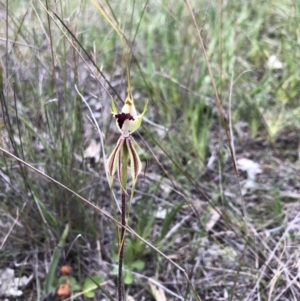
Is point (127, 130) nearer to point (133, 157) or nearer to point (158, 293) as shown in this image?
point (133, 157)

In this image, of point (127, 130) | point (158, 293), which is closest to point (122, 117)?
point (127, 130)

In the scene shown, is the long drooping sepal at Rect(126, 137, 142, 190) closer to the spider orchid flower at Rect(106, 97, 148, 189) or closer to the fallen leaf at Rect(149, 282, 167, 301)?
the spider orchid flower at Rect(106, 97, 148, 189)

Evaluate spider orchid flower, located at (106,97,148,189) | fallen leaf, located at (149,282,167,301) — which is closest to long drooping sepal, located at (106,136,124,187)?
spider orchid flower, located at (106,97,148,189)

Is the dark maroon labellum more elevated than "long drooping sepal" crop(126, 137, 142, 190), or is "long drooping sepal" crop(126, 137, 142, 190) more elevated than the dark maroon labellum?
the dark maroon labellum

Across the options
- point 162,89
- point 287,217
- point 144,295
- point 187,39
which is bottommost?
point 144,295

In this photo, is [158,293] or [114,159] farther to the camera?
[158,293]

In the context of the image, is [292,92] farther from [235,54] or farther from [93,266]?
[93,266]

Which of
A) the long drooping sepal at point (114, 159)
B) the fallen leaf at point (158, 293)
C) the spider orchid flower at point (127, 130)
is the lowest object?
the fallen leaf at point (158, 293)

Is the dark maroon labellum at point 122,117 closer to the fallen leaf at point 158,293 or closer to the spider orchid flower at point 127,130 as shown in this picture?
the spider orchid flower at point 127,130

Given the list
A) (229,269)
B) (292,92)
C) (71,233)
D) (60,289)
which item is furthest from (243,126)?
(60,289)

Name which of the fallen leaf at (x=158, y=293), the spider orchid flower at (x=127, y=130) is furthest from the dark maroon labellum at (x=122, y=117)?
the fallen leaf at (x=158, y=293)

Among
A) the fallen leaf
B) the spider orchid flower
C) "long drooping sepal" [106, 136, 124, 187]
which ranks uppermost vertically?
the spider orchid flower
